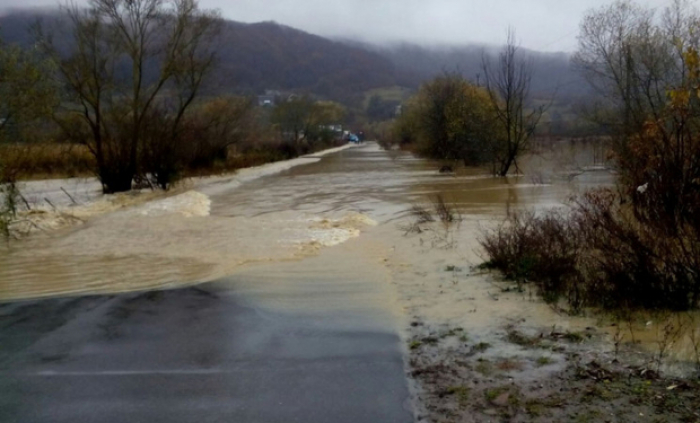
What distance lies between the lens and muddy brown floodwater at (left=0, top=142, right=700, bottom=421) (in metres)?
6.55

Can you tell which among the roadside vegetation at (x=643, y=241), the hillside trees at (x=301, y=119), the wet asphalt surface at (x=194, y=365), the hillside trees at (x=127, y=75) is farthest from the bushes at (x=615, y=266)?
the hillside trees at (x=301, y=119)

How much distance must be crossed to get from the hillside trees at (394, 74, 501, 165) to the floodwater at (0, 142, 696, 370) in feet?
56.4

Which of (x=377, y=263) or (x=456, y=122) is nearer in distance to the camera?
(x=377, y=263)

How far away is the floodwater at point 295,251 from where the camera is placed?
9.47 meters

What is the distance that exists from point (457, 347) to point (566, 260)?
3.02 m

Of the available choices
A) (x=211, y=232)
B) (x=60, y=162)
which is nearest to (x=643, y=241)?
(x=211, y=232)

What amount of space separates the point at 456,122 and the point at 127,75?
87.0 ft

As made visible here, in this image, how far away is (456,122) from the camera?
51.3 meters

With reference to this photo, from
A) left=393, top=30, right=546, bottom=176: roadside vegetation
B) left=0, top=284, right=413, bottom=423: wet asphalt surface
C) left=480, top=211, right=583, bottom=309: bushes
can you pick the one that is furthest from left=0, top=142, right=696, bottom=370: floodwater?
left=393, top=30, right=546, bottom=176: roadside vegetation

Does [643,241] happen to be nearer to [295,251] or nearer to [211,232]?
[295,251]

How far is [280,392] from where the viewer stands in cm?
594

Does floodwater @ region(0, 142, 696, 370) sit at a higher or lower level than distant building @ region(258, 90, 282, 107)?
lower

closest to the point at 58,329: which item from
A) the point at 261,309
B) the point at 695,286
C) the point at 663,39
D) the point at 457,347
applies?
the point at 261,309

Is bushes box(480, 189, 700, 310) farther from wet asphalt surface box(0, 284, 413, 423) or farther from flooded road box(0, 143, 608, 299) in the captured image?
flooded road box(0, 143, 608, 299)
